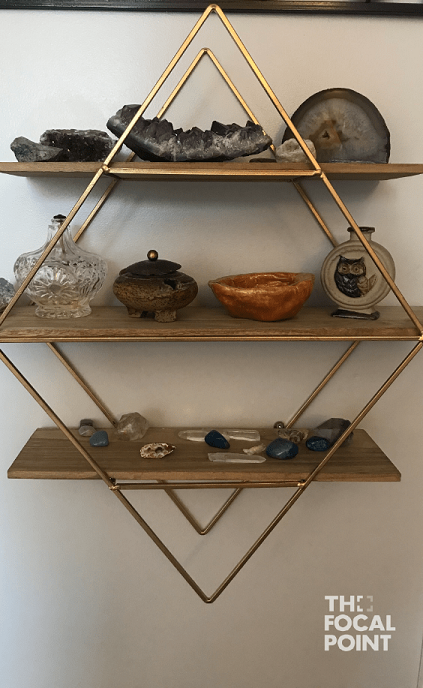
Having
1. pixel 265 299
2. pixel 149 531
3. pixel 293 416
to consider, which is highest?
pixel 265 299

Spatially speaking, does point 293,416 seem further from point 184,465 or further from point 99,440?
point 99,440

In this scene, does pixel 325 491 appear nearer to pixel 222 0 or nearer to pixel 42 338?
pixel 42 338

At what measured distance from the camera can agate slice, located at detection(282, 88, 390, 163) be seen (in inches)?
38.7

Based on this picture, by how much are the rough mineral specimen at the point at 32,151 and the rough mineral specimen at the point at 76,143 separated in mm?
27

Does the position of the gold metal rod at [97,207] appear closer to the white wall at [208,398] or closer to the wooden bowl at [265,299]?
the white wall at [208,398]

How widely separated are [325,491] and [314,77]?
791 millimetres

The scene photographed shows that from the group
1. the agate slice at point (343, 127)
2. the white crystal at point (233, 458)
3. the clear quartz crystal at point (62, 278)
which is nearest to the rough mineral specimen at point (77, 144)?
the clear quartz crystal at point (62, 278)

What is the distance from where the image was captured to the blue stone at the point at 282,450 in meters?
1.02

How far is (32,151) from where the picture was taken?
2.91ft

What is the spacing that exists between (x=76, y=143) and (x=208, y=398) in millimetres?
525

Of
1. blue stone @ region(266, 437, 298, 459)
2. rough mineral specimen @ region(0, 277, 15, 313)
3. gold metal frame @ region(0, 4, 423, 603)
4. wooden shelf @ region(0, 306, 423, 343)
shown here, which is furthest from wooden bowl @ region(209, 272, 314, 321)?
rough mineral specimen @ region(0, 277, 15, 313)

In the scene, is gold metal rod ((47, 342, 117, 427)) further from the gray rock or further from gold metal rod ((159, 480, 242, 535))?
the gray rock

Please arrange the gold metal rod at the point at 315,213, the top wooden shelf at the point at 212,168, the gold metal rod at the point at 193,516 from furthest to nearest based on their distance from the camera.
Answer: the gold metal rod at the point at 193,516, the gold metal rod at the point at 315,213, the top wooden shelf at the point at 212,168

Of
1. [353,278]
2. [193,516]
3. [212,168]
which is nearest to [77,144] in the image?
[212,168]
